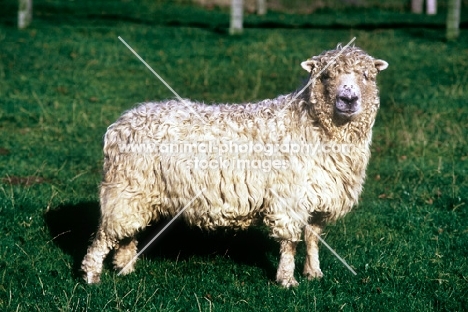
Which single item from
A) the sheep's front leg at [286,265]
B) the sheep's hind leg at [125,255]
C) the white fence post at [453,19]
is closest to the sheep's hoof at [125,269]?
the sheep's hind leg at [125,255]

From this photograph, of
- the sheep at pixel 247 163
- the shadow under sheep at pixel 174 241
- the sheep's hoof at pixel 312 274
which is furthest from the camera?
the shadow under sheep at pixel 174 241

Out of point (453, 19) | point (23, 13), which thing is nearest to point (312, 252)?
point (453, 19)

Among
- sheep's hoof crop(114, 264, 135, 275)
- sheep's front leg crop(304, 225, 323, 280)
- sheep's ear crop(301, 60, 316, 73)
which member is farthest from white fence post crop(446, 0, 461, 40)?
sheep's hoof crop(114, 264, 135, 275)

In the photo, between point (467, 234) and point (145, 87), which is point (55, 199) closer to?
point (467, 234)

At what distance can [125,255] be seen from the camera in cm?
612

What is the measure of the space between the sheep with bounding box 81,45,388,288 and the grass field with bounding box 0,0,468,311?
1.67ft

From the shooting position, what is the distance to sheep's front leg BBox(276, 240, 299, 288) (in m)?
5.77

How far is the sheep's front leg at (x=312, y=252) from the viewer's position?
6.00 m

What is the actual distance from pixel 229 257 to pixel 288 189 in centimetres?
110

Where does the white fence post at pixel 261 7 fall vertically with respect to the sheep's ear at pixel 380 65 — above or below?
above

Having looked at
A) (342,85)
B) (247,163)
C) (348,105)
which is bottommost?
(247,163)

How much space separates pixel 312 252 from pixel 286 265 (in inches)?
13.5

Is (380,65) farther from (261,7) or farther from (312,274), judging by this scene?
(261,7)

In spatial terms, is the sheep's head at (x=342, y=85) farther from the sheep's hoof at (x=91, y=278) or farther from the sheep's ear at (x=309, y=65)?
the sheep's hoof at (x=91, y=278)
